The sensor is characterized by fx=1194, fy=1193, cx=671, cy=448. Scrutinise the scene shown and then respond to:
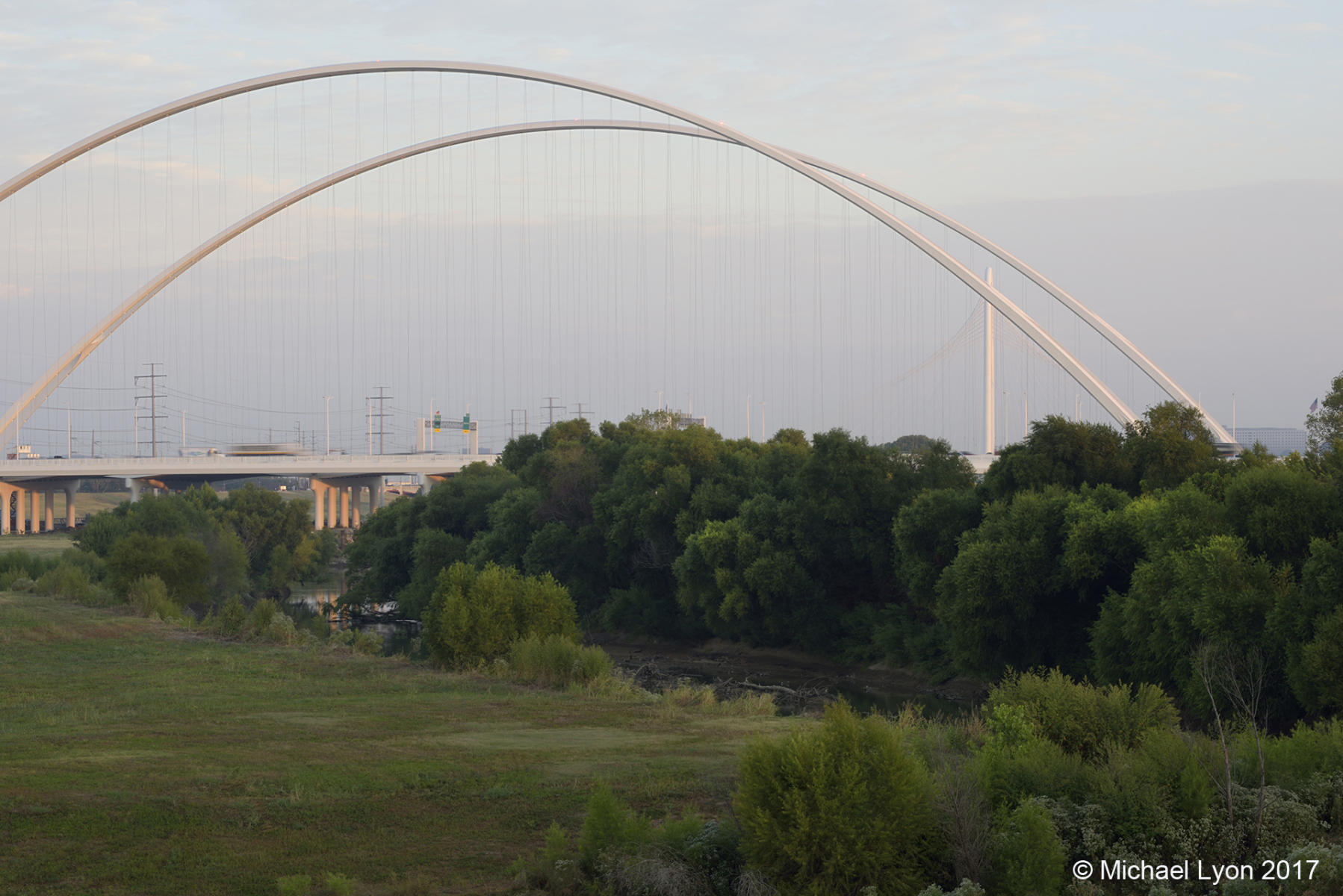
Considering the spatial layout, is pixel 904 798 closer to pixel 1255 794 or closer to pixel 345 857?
pixel 1255 794

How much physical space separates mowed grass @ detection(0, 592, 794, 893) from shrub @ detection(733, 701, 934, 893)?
2942mm

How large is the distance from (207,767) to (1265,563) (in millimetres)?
23400

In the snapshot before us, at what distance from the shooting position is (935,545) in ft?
143

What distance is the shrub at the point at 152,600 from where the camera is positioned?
4078 centimetres

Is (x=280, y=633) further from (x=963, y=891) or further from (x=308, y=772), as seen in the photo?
(x=963, y=891)

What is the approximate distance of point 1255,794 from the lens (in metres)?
13.1

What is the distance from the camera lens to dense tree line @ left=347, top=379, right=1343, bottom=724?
28375mm

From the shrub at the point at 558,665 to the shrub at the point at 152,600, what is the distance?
17.2 metres

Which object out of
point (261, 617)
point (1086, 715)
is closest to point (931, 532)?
point (261, 617)

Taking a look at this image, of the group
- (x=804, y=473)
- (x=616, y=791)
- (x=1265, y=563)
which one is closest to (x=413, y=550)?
(x=804, y=473)

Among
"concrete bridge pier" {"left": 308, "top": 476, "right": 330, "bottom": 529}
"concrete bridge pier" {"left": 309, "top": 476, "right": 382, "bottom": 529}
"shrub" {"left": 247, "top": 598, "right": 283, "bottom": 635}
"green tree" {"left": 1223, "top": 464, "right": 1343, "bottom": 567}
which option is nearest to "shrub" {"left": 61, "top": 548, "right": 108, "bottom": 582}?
"shrub" {"left": 247, "top": 598, "right": 283, "bottom": 635}

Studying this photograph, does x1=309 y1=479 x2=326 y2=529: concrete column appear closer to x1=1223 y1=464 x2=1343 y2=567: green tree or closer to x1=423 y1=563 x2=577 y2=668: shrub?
x1=423 y1=563 x2=577 y2=668: shrub

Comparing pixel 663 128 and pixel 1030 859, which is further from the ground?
pixel 663 128

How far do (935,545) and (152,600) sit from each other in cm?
2807
